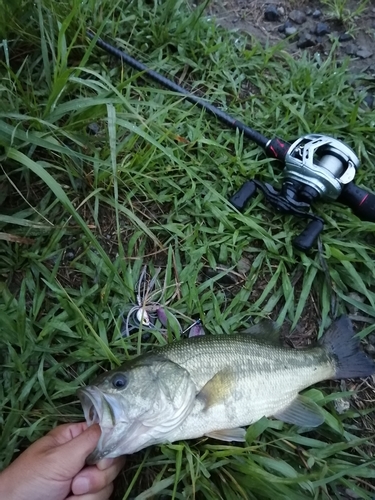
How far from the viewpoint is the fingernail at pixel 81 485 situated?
2.33m

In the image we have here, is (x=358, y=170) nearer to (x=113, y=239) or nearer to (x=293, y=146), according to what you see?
(x=293, y=146)

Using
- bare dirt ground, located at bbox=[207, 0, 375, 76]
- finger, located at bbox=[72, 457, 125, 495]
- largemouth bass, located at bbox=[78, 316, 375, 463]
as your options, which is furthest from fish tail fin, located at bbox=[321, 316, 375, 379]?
bare dirt ground, located at bbox=[207, 0, 375, 76]

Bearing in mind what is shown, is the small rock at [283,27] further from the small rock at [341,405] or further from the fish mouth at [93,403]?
the fish mouth at [93,403]

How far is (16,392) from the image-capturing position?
8.98 ft

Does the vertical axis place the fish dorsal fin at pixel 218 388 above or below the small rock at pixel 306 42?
below

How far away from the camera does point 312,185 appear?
3289mm

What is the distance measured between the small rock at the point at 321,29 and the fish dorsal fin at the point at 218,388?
312 cm

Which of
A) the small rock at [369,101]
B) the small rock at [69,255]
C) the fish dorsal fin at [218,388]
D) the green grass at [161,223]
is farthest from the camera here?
the small rock at [369,101]

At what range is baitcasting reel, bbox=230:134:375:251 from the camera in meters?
3.29

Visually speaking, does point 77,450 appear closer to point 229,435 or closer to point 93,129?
point 229,435

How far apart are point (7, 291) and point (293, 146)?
2098mm

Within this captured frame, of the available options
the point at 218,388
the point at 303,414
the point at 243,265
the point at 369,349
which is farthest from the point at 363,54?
the point at 218,388

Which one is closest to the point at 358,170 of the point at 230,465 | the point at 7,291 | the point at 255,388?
the point at 255,388

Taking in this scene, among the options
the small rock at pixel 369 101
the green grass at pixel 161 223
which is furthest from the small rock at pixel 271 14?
the small rock at pixel 369 101
